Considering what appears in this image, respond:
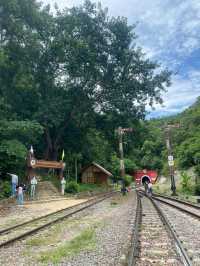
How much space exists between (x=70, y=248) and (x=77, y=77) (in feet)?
98.9

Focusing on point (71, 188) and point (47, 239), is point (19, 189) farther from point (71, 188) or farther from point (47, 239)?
point (71, 188)

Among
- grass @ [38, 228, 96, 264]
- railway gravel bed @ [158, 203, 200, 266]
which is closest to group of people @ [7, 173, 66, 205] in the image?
railway gravel bed @ [158, 203, 200, 266]

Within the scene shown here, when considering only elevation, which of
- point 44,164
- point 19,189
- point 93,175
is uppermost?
point 93,175

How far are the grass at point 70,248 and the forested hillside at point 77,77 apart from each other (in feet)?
77.4

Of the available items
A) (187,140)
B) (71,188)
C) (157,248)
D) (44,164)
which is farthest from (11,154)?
(187,140)

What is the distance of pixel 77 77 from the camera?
37.4m

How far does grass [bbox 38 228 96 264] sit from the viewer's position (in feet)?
24.3

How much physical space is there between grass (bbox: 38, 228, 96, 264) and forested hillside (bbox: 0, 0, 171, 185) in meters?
23.6

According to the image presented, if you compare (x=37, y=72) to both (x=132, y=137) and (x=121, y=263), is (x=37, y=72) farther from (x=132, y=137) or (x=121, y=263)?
(x=121, y=263)

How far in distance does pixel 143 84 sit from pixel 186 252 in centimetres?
3225

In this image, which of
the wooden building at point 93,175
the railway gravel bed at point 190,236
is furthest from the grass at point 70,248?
the wooden building at point 93,175

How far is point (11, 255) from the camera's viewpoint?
7820 millimetres

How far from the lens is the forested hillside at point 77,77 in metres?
33.2

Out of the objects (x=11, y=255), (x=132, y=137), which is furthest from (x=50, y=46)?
(x=11, y=255)
